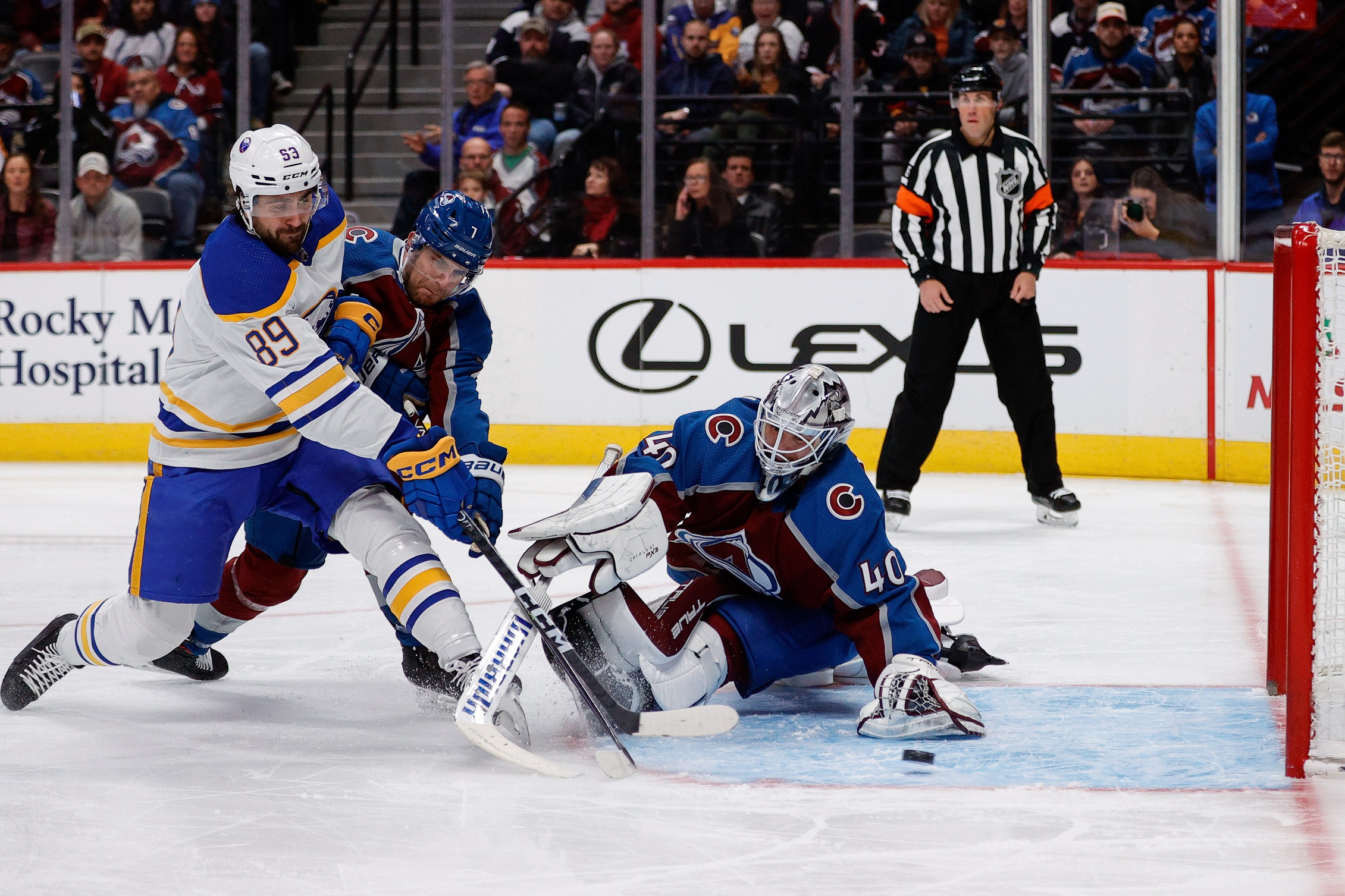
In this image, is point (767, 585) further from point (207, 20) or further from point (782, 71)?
point (207, 20)

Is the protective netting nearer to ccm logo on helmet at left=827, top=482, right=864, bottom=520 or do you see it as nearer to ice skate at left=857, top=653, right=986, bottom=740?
ice skate at left=857, top=653, right=986, bottom=740

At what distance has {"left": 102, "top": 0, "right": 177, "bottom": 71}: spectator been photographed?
7.62m

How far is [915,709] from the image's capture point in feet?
9.01

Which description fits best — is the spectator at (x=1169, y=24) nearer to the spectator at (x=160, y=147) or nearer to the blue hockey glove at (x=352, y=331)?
the spectator at (x=160, y=147)

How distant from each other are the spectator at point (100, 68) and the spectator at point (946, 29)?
368 centimetres

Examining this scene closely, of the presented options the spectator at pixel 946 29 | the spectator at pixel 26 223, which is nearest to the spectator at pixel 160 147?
the spectator at pixel 26 223

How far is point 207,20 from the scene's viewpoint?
24.7ft

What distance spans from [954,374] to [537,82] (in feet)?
9.74

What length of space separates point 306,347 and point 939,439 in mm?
4409

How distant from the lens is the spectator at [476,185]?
7.20 meters

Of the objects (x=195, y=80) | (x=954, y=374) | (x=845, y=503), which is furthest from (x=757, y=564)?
(x=195, y=80)

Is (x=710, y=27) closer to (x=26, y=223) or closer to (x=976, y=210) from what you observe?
(x=976, y=210)

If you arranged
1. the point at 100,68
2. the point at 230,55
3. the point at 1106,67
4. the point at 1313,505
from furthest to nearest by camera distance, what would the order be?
the point at 100,68
the point at 230,55
the point at 1106,67
the point at 1313,505

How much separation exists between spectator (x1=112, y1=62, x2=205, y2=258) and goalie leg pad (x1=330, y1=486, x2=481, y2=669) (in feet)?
16.0
